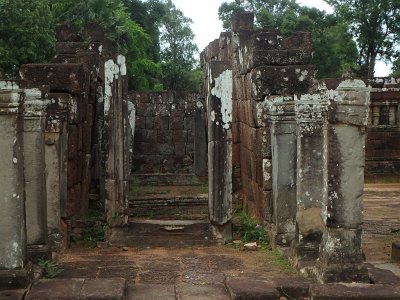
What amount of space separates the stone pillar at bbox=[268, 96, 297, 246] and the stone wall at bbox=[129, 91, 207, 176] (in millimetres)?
9489

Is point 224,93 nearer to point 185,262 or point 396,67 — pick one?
point 185,262

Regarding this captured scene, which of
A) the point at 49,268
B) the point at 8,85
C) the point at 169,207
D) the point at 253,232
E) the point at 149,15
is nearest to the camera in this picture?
the point at 8,85

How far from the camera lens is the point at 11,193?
20.1 ft

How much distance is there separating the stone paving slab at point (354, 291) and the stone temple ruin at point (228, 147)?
24cm

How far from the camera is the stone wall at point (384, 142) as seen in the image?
18.5 m

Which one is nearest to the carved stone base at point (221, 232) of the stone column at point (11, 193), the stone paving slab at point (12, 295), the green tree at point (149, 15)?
the stone column at point (11, 193)

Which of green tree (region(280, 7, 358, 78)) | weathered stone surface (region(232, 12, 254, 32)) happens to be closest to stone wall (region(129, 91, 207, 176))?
weathered stone surface (region(232, 12, 254, 32))

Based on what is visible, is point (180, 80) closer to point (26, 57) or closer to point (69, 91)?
point (26, 57)

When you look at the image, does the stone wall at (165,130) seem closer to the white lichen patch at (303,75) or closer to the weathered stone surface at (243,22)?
the weathered stone surface at (243,22)

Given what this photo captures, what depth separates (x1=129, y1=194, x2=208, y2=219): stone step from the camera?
11.2 metres

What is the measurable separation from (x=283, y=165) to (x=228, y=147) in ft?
3.49

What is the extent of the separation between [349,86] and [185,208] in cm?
639

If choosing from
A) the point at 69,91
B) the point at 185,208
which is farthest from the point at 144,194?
the point at 69,91

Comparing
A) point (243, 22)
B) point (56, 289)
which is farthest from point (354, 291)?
point (243, 22)
